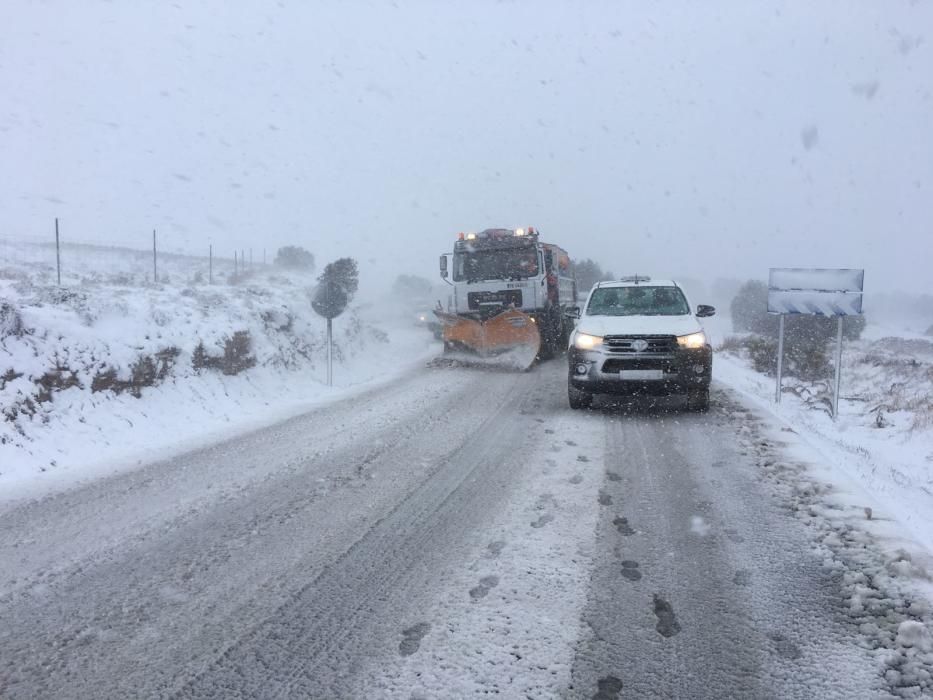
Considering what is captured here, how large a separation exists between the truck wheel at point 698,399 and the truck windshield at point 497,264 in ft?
26.6

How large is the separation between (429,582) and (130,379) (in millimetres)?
6936

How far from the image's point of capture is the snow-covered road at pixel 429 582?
275 cm

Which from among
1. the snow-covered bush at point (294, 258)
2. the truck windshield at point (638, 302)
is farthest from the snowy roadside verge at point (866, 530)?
the snow-covered bush at point (294, 258)

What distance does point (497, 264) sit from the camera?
1658cm

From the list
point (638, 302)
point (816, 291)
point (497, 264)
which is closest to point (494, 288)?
point (497, 264)

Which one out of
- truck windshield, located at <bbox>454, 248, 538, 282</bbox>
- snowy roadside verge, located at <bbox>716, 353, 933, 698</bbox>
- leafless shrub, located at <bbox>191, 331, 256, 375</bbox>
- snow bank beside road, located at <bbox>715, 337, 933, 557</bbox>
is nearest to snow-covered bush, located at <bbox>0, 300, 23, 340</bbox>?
leafless shrub, located at <bbox>191, 331, 256, 375</bbox>

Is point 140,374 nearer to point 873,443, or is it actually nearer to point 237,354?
point 237,354

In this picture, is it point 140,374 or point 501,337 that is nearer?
point 140,374

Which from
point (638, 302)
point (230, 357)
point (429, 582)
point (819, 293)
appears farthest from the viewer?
point (230, 357)

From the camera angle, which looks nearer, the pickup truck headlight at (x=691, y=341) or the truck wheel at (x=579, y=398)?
the pickup truck headlight at (x=691, y=341)

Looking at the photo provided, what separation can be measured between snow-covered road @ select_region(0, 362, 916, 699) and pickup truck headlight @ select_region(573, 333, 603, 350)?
239cm

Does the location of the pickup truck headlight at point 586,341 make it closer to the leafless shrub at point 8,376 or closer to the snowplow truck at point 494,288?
the snowplow truck at point 494,288

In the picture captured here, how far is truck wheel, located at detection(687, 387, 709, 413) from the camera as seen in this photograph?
8695 mm

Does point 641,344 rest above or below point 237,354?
above
